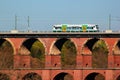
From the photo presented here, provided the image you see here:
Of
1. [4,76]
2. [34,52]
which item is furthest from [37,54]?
[4,76]

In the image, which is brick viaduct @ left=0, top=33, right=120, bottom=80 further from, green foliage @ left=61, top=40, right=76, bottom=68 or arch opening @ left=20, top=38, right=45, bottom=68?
green foliage @ left=61, top=40, right=76, bottom=68

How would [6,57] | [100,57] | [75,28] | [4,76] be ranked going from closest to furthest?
[4,76] → [75,28] → [6,57] → [100,57]

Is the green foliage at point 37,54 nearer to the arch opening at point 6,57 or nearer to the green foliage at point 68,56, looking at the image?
the green foliage at point 68,56

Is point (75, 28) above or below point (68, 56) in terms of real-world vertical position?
above

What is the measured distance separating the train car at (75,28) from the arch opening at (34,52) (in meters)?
4.17

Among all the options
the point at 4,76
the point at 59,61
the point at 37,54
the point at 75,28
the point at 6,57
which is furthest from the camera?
the point at 37,54

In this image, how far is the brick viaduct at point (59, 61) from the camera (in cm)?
10200

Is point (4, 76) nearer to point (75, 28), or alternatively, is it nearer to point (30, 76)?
point (30, 76)

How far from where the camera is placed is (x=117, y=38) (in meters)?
103

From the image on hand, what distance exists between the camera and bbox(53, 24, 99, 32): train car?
10756cm

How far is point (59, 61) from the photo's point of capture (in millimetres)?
105125

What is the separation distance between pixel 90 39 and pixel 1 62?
47.9 feet

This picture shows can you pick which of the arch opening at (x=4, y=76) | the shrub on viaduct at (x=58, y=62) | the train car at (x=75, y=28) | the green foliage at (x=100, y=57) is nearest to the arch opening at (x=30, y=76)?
the shrub on viaduct at (x=58, y=62)

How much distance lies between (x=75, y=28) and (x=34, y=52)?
32.4 metres
